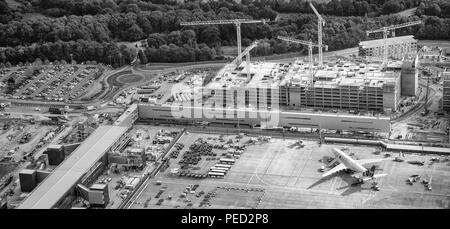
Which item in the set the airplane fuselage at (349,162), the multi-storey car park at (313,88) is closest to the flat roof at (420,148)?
the airplane fuselage at (349,162)

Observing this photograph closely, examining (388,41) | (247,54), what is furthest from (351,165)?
(388,41)

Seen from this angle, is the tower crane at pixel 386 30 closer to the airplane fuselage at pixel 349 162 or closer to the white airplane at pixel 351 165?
the white airplane at pixel 351 165

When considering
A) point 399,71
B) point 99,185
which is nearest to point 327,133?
point 399,71

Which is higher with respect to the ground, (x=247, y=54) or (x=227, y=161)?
(x=247, y=54)

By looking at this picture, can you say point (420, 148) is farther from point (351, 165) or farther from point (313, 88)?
point (313, 88)

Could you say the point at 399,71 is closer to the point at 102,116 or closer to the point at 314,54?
the point at 314,54

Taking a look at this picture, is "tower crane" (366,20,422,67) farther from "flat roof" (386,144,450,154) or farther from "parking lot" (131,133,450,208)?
"parking lot" (131,133,450,208)

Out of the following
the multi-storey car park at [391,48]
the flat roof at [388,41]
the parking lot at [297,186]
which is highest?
the flat roof at [388,41]
